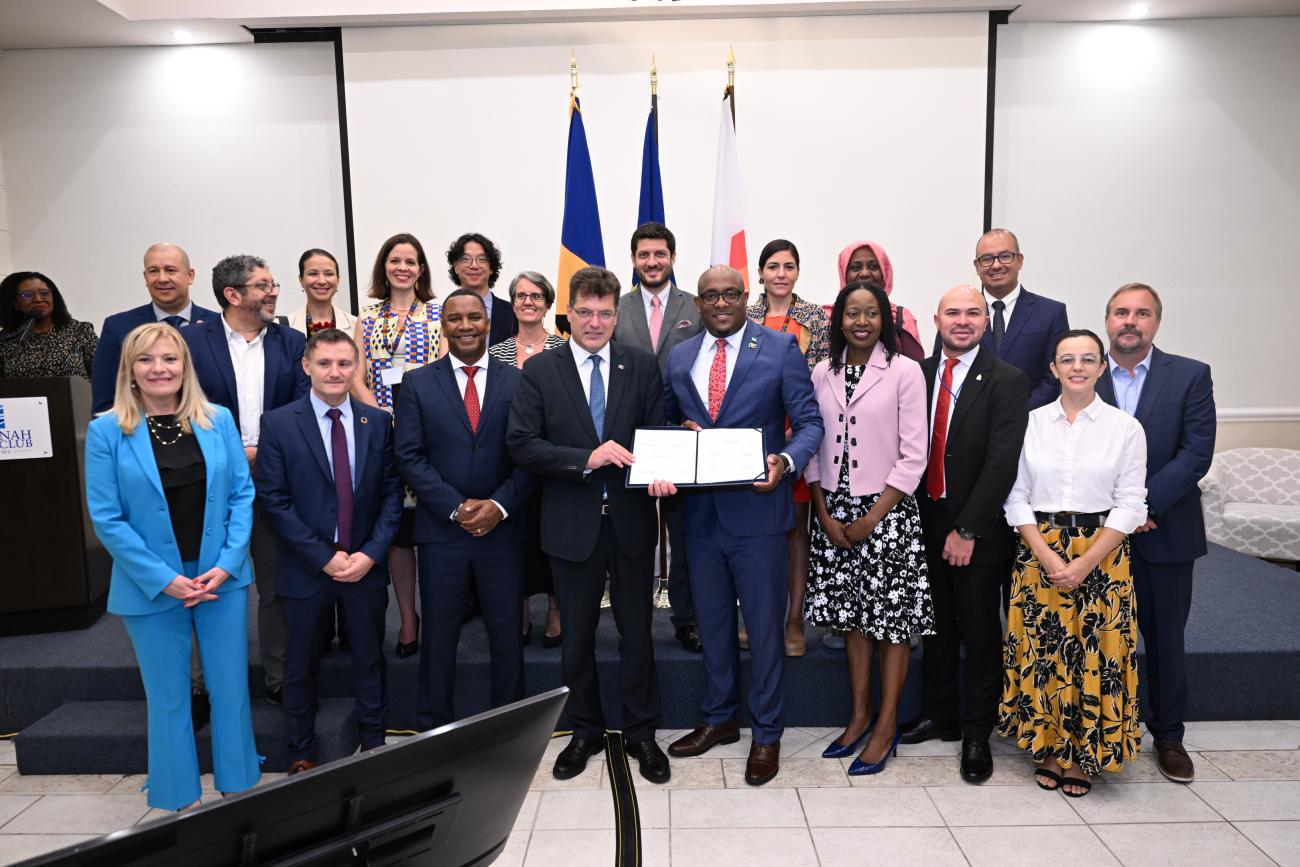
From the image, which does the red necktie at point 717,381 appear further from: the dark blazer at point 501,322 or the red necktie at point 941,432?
the dark blazer at point 501,322

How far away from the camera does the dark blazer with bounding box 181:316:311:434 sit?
3273 millimetres

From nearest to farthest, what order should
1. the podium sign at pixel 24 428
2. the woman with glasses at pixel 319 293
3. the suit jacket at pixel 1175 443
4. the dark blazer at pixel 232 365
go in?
the suit jacket at pixel 1175 443 < the dark blazer at pixel 232 365 < the woman with glasses at pixel 319 293 < the podium sign at pixel 24 428

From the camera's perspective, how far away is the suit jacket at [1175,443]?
298cm

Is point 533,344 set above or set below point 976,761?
above

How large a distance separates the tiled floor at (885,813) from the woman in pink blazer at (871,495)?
0.28 m

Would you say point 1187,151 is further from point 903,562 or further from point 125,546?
point 125,546

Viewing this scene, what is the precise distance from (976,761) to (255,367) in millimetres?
3116

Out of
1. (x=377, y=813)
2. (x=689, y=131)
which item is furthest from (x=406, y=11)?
(x=377, y=813)

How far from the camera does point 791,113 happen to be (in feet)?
19.8

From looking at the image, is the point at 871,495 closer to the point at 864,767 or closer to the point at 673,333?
the point at 864,767

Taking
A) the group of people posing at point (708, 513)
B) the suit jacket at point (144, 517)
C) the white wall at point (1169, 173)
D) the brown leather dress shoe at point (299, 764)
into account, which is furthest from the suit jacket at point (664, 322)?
the white wall at point (1169, 173)

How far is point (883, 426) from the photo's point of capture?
9.93ft

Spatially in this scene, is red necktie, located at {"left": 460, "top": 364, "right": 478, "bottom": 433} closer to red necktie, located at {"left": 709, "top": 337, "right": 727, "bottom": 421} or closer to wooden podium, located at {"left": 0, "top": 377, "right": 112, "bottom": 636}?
red necktie, located at {"left": 709, "top": 337, "right": 727, "bottom": 421}

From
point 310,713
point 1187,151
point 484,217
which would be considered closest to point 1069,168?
point 1187,151
